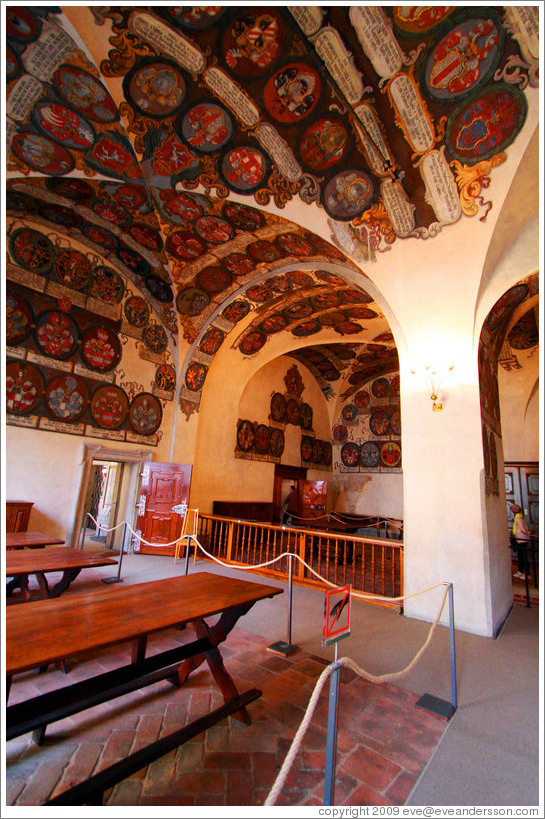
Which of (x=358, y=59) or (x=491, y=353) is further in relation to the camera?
(x=491, y=353)

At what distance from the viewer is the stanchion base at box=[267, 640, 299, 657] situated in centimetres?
382

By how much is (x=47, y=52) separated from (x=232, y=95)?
2321 mm

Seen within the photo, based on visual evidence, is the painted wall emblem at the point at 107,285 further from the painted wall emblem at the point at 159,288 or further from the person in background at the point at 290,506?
the person in background at the point at 290,506

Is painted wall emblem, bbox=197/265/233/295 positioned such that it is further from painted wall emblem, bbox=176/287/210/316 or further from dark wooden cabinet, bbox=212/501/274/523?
dark wooden cabinet, bbox=212/501/274/523

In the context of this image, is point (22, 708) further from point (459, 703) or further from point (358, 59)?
point (358, 59)

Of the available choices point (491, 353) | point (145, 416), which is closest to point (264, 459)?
point (145, 416)

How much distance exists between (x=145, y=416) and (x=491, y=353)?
754 cm

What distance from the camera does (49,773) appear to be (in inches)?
87.0

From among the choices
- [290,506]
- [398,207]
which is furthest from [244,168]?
[290,506]

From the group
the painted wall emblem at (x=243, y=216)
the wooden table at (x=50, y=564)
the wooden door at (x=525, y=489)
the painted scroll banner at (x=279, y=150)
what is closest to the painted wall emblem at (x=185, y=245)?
the painted wall emblem at (x=243, y=216)

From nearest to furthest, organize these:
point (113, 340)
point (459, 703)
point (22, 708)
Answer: point (22, 708) → point (459, 703) → point (113, 340)

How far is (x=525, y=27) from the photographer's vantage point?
12.5 ft

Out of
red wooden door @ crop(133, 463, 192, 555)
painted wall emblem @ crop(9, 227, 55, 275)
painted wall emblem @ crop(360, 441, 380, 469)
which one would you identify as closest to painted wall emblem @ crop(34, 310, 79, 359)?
painted wall emblem @ crop(9, 227, 55, 275)

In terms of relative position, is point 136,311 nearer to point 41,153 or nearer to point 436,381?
point 41,153
